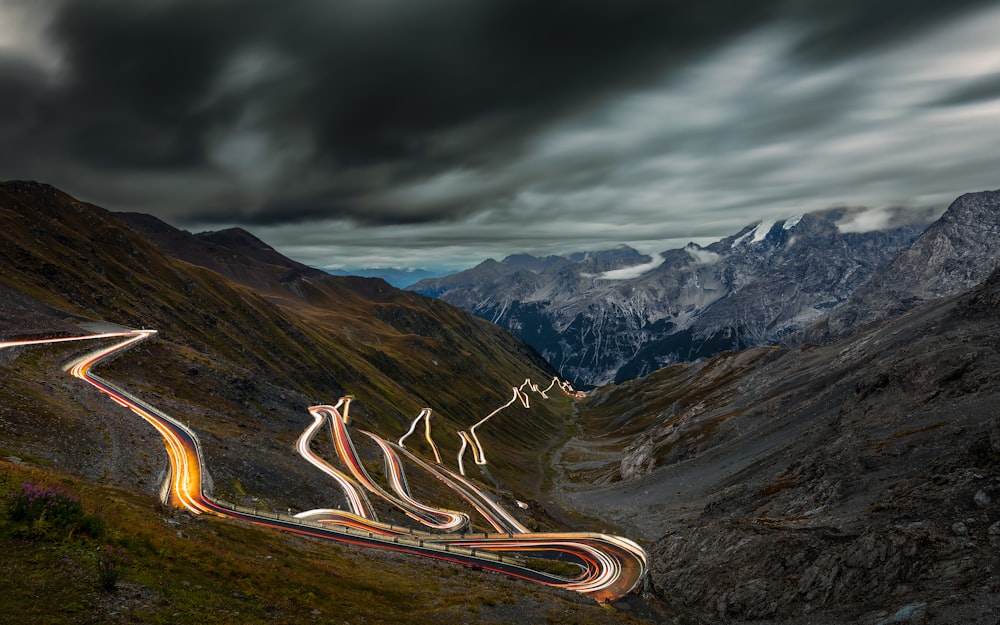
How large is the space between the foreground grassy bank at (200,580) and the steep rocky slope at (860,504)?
46.8 feet

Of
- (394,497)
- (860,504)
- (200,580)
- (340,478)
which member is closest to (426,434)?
(394,497)

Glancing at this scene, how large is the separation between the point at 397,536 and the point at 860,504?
2127 inches

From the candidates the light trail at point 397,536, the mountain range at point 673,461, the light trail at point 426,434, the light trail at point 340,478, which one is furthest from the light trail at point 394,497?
the light trail at point 426,434

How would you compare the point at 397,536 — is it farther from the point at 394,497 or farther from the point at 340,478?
the point at 394,497

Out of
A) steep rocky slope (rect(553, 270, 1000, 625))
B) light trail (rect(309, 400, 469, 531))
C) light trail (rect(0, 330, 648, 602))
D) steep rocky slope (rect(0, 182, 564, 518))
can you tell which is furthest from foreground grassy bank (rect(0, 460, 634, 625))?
light trail (rect(309, 400, 469, 531))

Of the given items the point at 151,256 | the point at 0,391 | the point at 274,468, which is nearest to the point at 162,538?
the point at 0,391

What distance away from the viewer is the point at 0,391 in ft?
162

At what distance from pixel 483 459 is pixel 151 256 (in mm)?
146781

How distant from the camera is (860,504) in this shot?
5353 cm

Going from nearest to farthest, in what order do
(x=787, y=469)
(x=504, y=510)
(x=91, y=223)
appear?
(x=787, y=469) → (x=504, y=510) → (x=91, y=223)

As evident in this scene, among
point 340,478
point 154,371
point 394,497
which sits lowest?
point 394,497

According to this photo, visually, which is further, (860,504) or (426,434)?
(426,434)

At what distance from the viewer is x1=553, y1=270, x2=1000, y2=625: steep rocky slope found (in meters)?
36.8

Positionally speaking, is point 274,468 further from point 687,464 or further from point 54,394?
point 687,464
